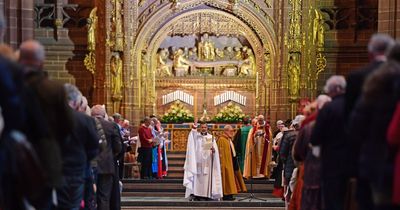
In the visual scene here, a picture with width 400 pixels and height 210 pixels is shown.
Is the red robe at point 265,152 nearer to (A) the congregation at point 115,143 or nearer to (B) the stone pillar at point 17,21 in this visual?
(B) the stone pillar at point 17,21

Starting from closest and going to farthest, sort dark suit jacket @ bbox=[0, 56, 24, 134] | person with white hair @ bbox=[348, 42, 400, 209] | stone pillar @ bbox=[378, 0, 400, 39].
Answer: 1. dark suit jacket @ bbox=[0, 56, 24, 134]
2. person with white hair @ bbox=[348, 42, 400, 209]
3. stone pillar @ bbox=[378, 0, 400, 39]

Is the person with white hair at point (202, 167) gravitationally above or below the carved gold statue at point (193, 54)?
below

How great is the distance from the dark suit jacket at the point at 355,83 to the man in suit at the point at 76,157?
2.87 metres

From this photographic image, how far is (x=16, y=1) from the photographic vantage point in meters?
21.1

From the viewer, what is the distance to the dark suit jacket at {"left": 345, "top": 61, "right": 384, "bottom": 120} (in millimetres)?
8320

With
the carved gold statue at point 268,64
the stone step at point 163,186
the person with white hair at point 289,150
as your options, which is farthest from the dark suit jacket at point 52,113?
the carved gold statue at point 268,64

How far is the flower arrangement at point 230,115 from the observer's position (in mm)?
27781

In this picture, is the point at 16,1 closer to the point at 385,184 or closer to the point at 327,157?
the point at 327,157

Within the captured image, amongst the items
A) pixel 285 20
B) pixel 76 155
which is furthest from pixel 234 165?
pixel 76 155

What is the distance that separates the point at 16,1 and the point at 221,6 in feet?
27.6

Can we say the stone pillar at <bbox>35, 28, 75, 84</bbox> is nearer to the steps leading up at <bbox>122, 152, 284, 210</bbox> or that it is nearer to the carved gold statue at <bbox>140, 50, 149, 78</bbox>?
the carved gold statue at <bbox>140, 50, 149, 78</bbox>

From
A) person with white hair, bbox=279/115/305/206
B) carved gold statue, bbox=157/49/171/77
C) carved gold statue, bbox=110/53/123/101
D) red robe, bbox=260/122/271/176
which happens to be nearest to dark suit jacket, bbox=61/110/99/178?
person with white hair, bbox=279/115/305/206

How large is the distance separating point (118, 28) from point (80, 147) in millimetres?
17099

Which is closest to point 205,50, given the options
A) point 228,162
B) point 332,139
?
point 228,162
